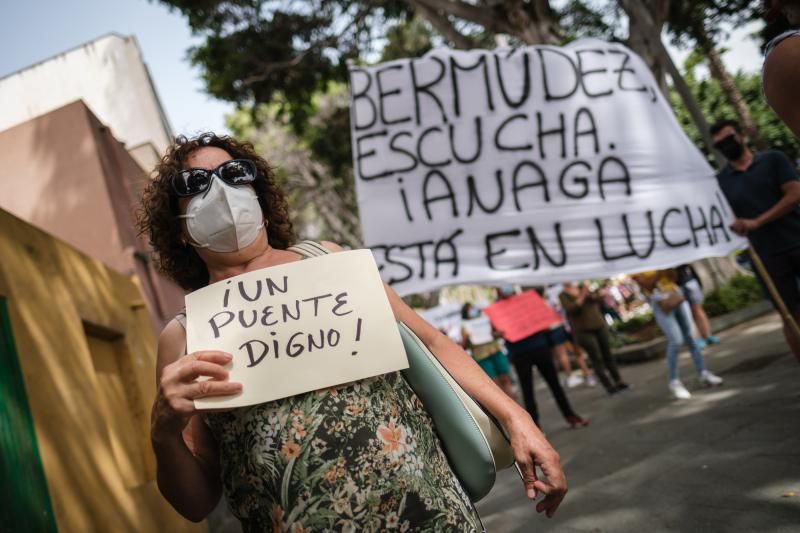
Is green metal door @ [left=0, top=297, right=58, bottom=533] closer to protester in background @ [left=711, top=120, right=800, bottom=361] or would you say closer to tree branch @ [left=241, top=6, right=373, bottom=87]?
protester in background @ [left=711, top=120, right=800, bottom=361]

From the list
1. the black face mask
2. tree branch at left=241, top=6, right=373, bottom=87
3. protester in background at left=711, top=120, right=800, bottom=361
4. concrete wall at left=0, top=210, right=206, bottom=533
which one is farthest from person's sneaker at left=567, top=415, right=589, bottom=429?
tree branch at left=241, top=6, right=373, bottom=87

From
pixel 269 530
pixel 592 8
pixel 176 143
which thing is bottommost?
pixel 269 530

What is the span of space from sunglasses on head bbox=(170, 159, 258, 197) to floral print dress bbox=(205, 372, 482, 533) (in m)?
0.62

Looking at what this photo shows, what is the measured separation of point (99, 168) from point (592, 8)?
10800 mm

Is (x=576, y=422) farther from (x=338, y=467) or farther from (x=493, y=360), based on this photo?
(x=338, y=467)

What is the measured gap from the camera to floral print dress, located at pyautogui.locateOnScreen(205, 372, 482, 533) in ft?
4.94

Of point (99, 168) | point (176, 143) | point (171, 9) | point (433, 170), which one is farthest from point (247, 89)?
point (176, 143)

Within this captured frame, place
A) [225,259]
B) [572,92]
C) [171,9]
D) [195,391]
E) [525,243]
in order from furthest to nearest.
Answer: [171,9]
[572,92]
[525,243]
[225,259]
[195,391]

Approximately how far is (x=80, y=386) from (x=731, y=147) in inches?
201

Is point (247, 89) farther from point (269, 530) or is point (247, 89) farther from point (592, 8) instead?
point (269, 530)

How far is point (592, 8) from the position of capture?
15.1m

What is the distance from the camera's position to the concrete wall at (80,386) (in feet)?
14.7

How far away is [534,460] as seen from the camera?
65.3 inches

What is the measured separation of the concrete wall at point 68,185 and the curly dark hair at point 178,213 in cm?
799
